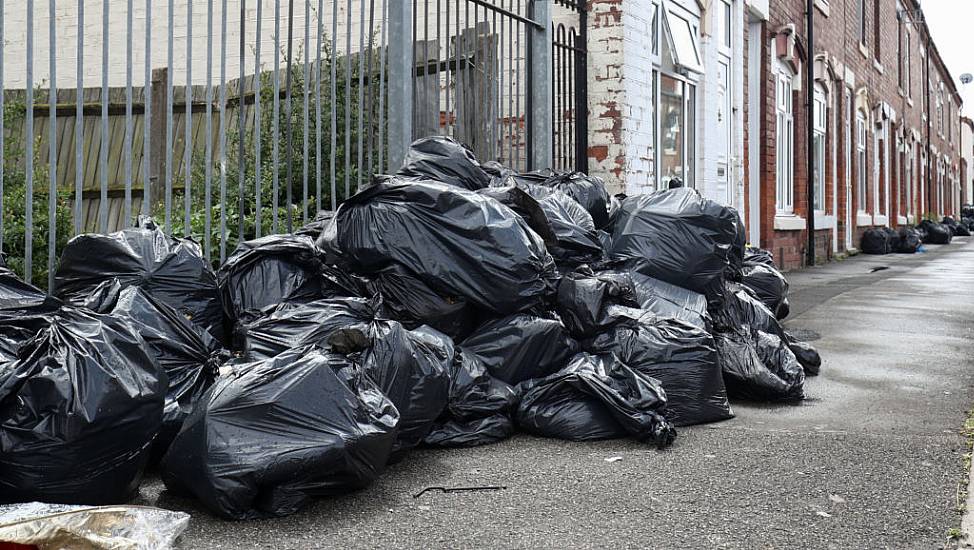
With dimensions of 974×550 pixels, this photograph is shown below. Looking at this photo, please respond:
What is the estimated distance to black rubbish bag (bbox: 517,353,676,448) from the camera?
358 cm

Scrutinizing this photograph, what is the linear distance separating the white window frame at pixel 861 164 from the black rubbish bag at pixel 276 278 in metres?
17.6

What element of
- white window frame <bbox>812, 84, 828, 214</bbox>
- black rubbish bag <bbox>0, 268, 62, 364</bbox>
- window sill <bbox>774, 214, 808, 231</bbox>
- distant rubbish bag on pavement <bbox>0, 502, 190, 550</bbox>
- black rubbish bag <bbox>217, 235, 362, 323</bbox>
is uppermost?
white window frame <bbox>812, 84, 828, 214</bbox>

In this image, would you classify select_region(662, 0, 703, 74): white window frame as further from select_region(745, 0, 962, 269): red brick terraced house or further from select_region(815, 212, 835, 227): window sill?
select_region(815, 212, 835, 227): window sill

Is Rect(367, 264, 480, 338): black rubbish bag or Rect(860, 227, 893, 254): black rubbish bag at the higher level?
Rect(860, 227, 893, 254): black rubbish bag

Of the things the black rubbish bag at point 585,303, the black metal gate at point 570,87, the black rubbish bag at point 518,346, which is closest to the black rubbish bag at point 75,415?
the black rubbish bag at point 518,346

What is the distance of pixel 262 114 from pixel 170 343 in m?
4.58

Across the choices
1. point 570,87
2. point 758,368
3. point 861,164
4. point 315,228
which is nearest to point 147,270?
point 315,228

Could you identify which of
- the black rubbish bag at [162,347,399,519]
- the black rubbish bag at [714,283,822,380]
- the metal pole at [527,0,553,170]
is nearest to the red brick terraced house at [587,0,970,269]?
the metal pole at [527,0,553,170]

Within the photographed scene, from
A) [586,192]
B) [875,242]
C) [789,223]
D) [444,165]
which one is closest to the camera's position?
[444,165]

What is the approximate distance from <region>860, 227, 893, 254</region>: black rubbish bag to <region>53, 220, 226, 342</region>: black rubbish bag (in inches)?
718

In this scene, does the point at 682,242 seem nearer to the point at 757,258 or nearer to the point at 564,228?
the point at 564,228

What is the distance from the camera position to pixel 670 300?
181 inches

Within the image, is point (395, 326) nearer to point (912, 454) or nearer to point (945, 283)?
point (912, 454)

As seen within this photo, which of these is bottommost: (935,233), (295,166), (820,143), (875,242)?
(295,166)
